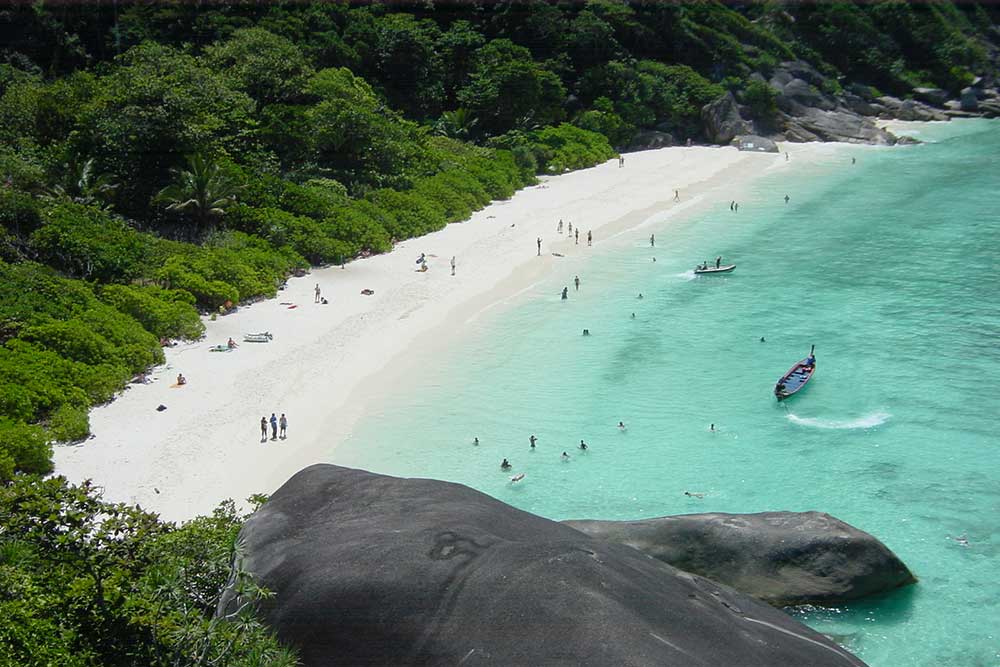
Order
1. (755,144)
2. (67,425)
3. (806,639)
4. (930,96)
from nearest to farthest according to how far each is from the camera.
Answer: (806,639) → (67,425) → (755,144) → (930,96)

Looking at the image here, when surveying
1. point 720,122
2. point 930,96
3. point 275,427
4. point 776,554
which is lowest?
point 776,554

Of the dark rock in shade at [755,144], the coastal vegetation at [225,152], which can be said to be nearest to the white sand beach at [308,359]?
the coastal vegetation at [225,152]

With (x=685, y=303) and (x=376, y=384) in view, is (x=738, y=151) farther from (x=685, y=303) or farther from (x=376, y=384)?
(x=376, y=384)

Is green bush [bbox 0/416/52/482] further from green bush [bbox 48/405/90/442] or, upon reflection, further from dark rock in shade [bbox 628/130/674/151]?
dark rock in shade [bbox 628/130/674/151]

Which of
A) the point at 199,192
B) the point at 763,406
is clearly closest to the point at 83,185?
the point at 199,192

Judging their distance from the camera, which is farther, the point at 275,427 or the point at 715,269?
the point at 715,269

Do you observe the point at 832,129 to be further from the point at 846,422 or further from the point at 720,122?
the point at 846,422

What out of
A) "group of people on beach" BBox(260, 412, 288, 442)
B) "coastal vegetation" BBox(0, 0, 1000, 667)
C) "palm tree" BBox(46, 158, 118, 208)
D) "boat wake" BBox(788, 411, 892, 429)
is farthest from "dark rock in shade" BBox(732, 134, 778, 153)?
"group of people on beach" BBox(260, 412, 288, 442)

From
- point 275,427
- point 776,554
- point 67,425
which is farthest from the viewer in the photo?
point 275,427

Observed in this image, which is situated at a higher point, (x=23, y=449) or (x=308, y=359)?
(x=308, y=359)
